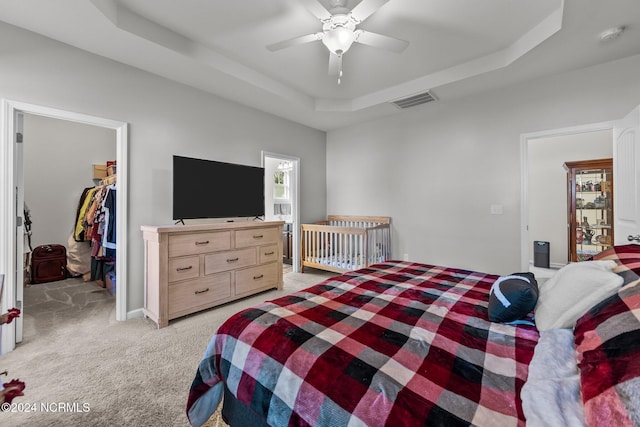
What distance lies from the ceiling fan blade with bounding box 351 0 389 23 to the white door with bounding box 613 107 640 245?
7.17 ft

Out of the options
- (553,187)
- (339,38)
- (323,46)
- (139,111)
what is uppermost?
(323,46)

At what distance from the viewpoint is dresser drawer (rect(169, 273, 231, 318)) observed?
269cm

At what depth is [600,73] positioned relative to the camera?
280cm

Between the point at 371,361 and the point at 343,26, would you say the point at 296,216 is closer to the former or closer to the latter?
the point at 343,26

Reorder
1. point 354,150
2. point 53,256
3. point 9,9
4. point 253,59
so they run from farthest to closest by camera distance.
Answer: point 354,150 → point 53,256 → point 253,59 → point 9,9

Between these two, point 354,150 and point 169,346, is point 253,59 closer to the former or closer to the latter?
point 354,150

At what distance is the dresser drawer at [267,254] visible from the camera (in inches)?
136

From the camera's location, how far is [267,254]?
3535mm

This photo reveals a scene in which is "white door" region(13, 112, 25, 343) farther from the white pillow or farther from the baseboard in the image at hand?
the white pillow

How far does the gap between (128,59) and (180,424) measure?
3.12 meters

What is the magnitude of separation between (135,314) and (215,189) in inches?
61.8

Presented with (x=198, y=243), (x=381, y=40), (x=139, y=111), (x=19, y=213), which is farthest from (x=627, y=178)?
(x=19, y=213)

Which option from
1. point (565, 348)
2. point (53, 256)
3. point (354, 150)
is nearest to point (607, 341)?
point (565, 348)

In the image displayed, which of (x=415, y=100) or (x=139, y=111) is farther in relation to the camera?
(x=415, y=100)
